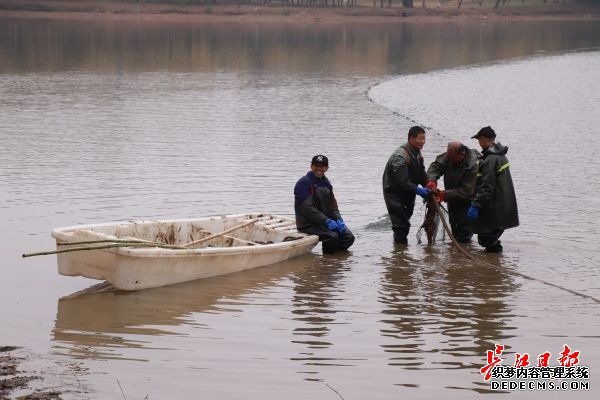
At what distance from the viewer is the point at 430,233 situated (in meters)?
13.0

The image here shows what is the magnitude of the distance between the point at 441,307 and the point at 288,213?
5.00 metres

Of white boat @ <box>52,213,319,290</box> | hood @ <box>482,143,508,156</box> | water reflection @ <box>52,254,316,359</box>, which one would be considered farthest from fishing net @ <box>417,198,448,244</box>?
water reflection @ <box>52,254,316,359</box>

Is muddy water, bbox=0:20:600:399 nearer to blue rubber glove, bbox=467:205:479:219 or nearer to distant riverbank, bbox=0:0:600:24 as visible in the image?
blue rubber glove, bbox=467:205:479:219

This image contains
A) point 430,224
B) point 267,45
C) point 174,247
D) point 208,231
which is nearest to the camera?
point 174,247

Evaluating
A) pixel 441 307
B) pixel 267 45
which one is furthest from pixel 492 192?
pixel 267 45

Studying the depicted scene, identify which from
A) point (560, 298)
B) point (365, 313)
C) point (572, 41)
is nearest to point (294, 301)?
point (365, 313)

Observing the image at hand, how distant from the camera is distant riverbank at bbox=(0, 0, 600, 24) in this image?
7894 centimetres

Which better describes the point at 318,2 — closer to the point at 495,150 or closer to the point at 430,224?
the point at 430,224

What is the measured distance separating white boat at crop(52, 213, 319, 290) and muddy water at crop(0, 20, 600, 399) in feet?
0.58

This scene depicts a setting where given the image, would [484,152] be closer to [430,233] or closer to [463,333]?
[430,233]

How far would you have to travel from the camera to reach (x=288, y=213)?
49.1 feet

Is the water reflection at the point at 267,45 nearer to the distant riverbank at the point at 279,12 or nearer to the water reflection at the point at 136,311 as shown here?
the distant riverbank at the point at 279,12

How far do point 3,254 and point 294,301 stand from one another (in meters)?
3.68

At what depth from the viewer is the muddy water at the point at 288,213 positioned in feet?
27.8
